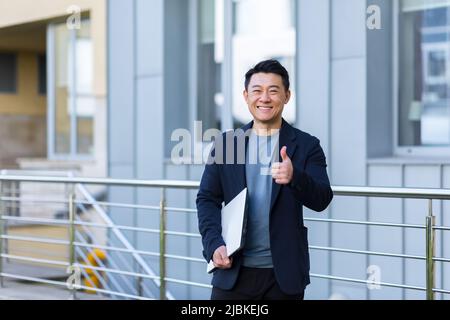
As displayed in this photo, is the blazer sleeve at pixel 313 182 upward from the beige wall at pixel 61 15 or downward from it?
downward

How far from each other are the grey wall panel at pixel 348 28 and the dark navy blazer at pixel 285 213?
320cm

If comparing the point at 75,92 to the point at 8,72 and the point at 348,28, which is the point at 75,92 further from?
the point at 348,28

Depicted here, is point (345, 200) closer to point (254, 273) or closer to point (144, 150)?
point (144, 150)

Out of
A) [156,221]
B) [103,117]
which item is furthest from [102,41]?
[156,221]

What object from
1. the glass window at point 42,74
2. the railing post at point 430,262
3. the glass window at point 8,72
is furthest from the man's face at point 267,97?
the glass window at point 42,74

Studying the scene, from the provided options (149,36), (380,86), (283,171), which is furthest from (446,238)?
(149,36)

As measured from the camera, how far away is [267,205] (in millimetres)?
2830

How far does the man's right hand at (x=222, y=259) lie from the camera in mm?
2838

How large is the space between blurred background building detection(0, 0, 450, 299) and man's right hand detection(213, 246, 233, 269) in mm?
2976

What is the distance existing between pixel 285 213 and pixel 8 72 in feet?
38.9

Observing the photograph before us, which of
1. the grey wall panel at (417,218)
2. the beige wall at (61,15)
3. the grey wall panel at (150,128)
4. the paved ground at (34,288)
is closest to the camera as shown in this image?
the grey wall panel at (417,218)

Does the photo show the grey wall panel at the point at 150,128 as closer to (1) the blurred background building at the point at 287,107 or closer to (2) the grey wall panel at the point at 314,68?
(1) the blurred background building at the point at 287,107

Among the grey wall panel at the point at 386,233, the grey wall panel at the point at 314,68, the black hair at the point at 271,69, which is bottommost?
the grey wall panel at the point at 386,233

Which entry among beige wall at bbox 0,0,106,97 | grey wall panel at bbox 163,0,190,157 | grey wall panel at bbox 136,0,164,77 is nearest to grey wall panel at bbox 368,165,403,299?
grey wall panel at bbox 163,0,190,157
